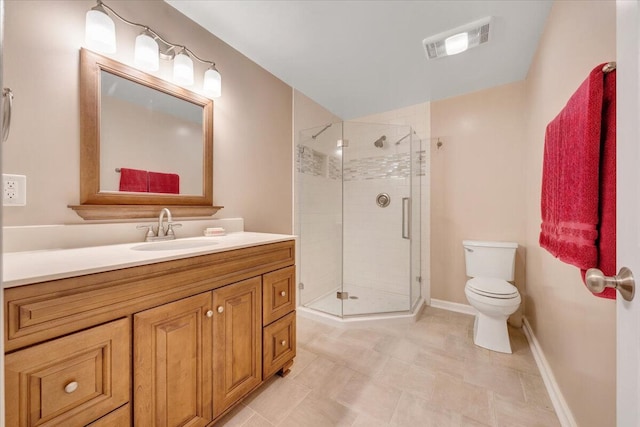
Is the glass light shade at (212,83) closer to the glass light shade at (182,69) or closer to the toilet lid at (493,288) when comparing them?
the glass light shade at (182,69)

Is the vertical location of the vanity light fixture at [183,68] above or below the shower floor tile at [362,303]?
above

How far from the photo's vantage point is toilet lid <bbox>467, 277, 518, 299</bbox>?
1856mm

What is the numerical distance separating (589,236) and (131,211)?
192 cm

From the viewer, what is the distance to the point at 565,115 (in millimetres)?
1052

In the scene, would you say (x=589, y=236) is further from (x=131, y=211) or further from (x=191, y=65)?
(x=191, y=65)

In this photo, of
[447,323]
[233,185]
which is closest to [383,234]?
[447,323]

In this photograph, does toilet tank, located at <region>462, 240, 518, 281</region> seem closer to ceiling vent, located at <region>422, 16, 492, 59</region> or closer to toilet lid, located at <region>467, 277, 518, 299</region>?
toilet lid, located at <region>467, 277, 518, 299</region>

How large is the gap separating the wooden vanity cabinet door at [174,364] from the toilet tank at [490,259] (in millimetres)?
2205

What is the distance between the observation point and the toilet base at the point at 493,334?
189cm

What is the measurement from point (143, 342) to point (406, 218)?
94.1 inches

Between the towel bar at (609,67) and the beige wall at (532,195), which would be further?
the beige wall at (532,195)
